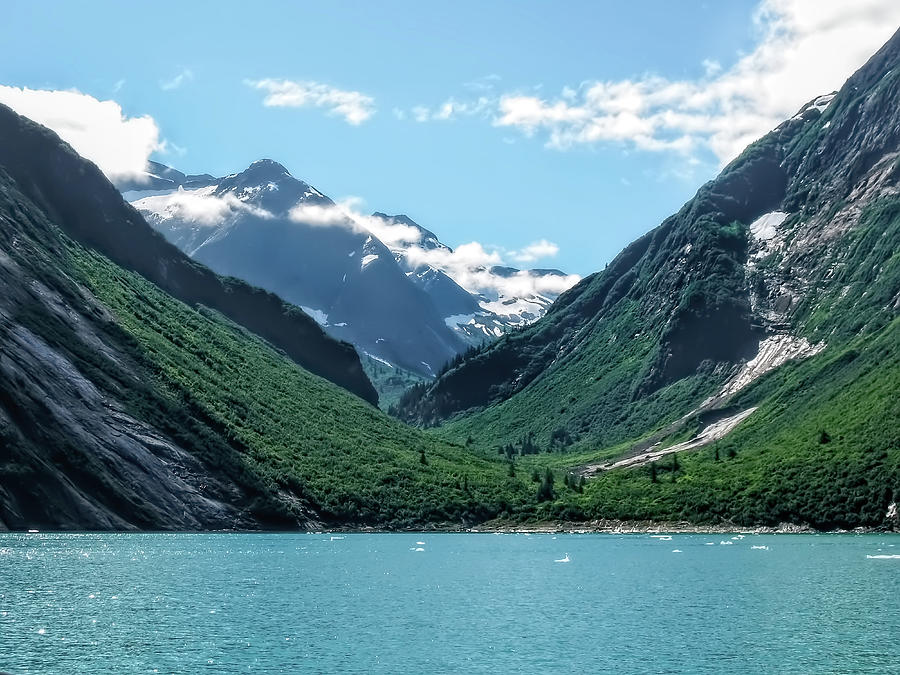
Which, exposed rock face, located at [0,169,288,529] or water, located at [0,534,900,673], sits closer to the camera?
water, located at [0,534,900,673]

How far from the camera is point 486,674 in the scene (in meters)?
58.4

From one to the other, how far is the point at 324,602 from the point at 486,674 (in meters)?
34.6

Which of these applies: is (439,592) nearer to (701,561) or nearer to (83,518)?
(701,561)

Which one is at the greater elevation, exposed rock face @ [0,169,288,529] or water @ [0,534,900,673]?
exposed rock face @ [0,169,288,529]

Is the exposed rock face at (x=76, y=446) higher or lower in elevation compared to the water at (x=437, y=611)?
higher

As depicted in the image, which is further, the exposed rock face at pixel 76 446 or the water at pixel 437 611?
the exposed rock face at pixel 76 446

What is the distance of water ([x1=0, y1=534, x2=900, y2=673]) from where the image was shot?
61219mm

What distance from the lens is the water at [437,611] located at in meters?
61.2

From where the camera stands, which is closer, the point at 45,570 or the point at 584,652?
the point at 584,652

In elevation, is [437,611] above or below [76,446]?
below

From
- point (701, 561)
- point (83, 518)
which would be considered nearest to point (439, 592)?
point (701, 561)

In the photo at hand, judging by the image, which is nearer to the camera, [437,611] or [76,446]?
[437,611]

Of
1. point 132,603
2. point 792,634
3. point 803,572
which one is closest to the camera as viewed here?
point 792,634

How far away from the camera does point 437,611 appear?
84875 mm
